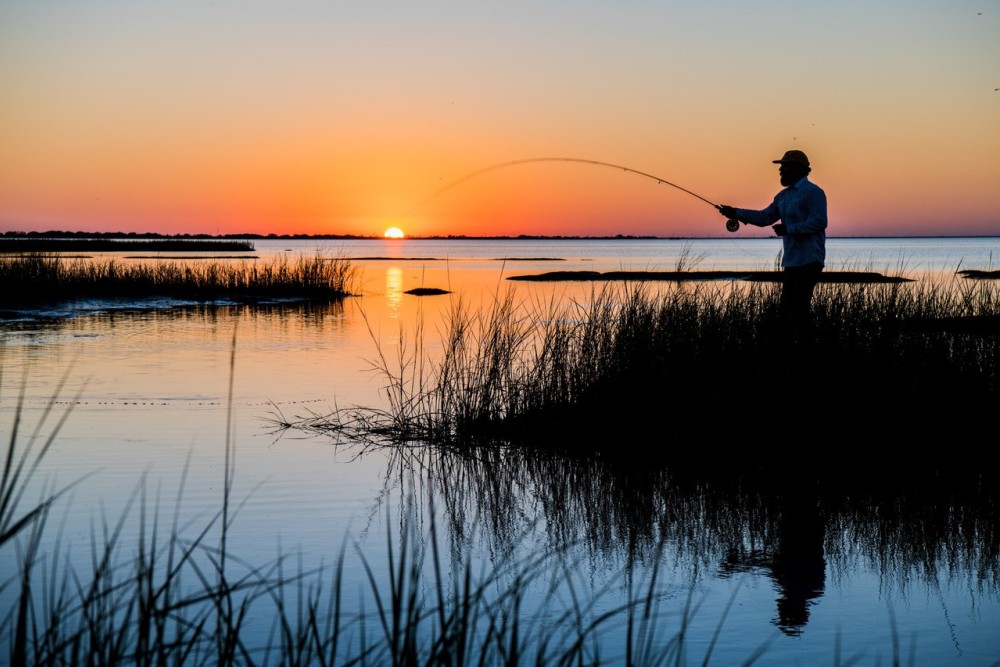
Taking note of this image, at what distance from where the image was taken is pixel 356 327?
68.3 ft

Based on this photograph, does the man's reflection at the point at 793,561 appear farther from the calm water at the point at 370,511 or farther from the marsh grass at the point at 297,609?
the marsh grass at the point at 297,609

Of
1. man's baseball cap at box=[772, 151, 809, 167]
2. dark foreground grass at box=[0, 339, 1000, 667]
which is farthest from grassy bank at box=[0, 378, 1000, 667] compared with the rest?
man's baseball cap at box=[772, 151, 809, 167]

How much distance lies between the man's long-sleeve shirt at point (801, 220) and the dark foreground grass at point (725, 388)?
1.92 feet

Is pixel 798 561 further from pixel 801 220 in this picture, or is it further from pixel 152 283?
pixel 152 283

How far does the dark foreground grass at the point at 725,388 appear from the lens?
8.09 m

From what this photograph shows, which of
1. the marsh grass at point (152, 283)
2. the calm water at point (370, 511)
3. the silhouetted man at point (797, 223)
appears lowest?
the calm water at point (370, 511)

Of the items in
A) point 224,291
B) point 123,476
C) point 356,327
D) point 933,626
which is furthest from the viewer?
point 224,291

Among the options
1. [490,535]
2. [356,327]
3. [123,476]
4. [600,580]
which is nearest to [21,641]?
[600,580]

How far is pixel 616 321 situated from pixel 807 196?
215cm

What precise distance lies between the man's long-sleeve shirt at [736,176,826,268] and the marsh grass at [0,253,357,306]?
56.7ft

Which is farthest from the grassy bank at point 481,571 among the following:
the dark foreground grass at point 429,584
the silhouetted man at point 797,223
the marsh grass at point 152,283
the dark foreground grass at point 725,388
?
the marsh grass at point 152,283

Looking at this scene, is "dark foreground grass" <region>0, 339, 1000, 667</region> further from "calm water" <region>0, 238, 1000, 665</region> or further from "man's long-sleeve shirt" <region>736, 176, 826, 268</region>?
"man's long-sleeve shirt" <region>736, 176, 826, 268</region>

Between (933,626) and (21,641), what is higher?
(21,641)

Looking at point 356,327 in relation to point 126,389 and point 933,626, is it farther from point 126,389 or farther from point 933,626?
point 933,626
